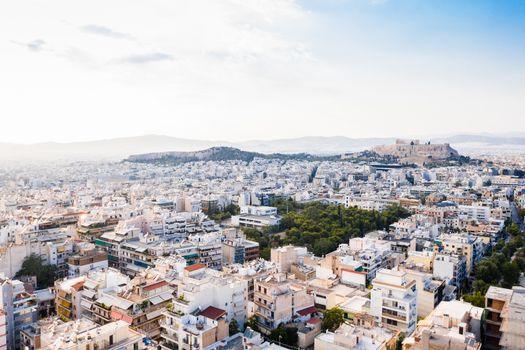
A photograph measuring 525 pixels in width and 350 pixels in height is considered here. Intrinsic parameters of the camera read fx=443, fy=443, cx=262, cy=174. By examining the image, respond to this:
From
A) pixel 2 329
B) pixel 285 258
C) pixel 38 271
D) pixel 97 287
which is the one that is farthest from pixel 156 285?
pixel 38 271

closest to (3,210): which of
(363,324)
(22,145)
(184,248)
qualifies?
(184,248)

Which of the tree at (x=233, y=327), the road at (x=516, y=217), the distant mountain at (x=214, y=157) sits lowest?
the road at (x=516, y=217)

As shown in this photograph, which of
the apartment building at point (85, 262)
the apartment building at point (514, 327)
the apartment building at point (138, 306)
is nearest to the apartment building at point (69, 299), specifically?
the apartment building at point (138, 306)

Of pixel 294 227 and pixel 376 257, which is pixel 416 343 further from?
pixel 294 227

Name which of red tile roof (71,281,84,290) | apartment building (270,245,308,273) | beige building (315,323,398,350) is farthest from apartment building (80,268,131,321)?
apartment building (270,245,308,273)

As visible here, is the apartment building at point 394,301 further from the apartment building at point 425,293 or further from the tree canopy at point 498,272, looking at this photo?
A: the tree canopy at point 498,272

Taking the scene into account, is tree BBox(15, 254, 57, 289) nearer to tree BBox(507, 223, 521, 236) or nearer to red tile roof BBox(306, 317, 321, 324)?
red tile roof BBox(306, 317, 321, 324)
